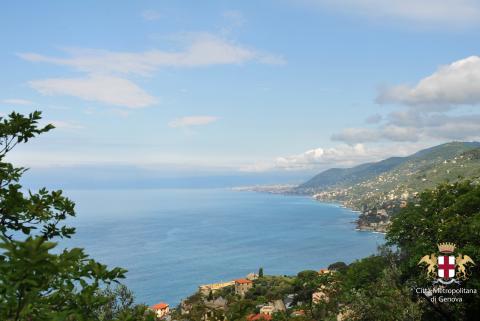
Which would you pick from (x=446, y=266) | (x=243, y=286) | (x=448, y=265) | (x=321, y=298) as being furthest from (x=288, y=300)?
(x=448, y=265)

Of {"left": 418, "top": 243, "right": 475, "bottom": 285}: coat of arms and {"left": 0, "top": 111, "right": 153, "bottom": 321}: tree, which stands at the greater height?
{"left": 0, "top": 111, "right": 153, "bottom": 321}: tree

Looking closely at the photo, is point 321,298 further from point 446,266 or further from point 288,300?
point 288,300

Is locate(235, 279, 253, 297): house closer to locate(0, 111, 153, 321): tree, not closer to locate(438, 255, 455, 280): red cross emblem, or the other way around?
locate(438, 255, 455, 280): red cross emblem

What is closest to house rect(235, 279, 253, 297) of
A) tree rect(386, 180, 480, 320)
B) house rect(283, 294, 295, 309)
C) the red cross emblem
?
house rect(283, 294, 295, 309)

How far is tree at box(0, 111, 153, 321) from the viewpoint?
4117 millimetres

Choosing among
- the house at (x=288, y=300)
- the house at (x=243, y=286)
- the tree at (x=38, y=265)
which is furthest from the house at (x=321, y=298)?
the tree at (x=38, y=265)

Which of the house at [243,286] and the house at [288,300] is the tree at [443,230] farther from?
the house at [243,286]

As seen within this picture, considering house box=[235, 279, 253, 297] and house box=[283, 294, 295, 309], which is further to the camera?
house box=[235, 279, 253, 297]

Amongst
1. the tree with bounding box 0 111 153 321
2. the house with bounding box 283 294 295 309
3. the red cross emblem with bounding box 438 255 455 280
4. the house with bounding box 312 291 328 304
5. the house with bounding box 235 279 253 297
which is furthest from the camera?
the house with bounding box 235 279 253 297

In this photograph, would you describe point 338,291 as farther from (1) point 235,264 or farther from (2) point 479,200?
(1) point 235,264

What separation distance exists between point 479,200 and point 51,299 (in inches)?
1211

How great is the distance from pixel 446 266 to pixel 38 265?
81.2 feet

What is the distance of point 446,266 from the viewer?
2322 cm

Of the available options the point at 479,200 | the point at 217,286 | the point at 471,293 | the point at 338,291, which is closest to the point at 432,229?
the point at 479,200
